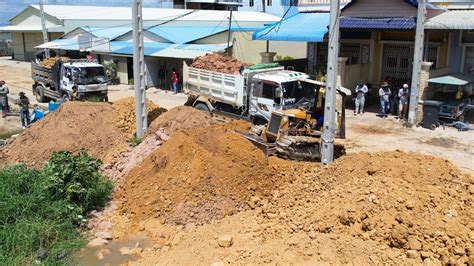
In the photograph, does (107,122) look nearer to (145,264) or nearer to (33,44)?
→ (145,264)

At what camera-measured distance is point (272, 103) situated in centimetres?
1578

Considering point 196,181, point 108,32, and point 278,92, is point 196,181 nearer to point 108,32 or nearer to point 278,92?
point 278,92

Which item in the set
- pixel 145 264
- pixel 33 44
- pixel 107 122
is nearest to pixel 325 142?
pixel 145 264

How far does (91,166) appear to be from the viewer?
11562 mm

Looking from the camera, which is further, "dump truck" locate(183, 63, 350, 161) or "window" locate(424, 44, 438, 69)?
"window" locate(424, 44, 438, 69)

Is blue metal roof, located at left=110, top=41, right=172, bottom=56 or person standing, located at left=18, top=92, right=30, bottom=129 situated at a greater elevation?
blue metal roof, located at left=110, top=41, right=172, bottom=56

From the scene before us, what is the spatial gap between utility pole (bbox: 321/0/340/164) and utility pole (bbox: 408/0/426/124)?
917 cm

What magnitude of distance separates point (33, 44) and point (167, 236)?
46143mm

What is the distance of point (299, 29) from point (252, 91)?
9.03 meters

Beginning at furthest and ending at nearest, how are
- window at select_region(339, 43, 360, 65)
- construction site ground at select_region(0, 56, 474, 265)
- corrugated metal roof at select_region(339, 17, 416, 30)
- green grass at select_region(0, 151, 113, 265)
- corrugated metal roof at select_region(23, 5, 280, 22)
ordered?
corrugated metal roof at select_region(23, 5, 280, 22), window at select_region(339, 43, 360, 65), corrugated metal roof at select_region(339, 17, 416, 30), green grass at select_region(0, 151, 113, 265), construction site ground at select_region(0, 56, 474, 265)

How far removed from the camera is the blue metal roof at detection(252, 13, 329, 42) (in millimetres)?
23375

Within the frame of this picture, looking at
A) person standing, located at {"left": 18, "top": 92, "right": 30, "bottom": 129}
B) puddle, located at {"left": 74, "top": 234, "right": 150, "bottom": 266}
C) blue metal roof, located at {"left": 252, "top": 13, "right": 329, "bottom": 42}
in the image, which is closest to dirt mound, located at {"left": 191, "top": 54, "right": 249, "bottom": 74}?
blue metal roof, located at {"left": 252, "top": 13, "right": 329, "bottom": 42}

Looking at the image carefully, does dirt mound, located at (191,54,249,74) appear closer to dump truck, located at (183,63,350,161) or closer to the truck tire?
A: dump truck, located at (183,63,350,161)

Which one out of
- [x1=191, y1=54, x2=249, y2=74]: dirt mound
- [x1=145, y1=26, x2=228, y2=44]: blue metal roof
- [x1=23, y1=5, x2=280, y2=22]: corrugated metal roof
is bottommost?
[x1=191, y1=54, x2=249, y2=74]: dirt mound
